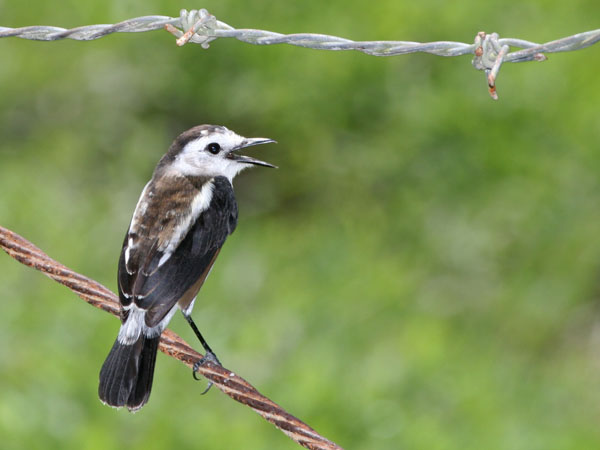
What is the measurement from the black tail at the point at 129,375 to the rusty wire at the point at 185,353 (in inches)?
5.3

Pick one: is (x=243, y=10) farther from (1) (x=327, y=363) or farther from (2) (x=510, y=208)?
(1) (x=327, y=363)

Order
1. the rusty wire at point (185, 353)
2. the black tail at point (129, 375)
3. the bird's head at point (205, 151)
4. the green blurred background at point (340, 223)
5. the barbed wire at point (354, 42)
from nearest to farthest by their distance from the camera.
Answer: the rusty wire at point (185, 353) → the barbed wire at point (354, 42) → the black tail at point (129, 375) → the bird's head at point (205, 151) → the green blurred background at point (340, 223)

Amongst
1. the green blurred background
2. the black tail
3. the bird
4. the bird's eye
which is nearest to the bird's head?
the bird's eye

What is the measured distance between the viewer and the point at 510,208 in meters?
10.1

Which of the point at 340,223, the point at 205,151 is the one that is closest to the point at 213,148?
the point at 205,151

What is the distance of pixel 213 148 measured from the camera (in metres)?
5.45

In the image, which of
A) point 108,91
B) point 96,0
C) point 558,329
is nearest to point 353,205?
point 558,329

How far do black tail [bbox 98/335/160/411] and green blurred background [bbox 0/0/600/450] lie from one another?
2.18m

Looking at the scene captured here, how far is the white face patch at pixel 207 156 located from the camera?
17.8 feet

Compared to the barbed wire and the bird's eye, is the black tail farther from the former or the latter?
the barbed wire

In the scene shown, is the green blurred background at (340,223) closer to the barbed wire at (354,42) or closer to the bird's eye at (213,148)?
the bird's eye at (213,148)

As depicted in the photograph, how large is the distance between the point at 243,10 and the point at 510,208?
3530mm

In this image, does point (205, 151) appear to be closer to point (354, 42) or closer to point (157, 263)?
point (157, 263)

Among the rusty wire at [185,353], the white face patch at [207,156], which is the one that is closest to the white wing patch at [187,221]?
the white face patch at [207,156]
